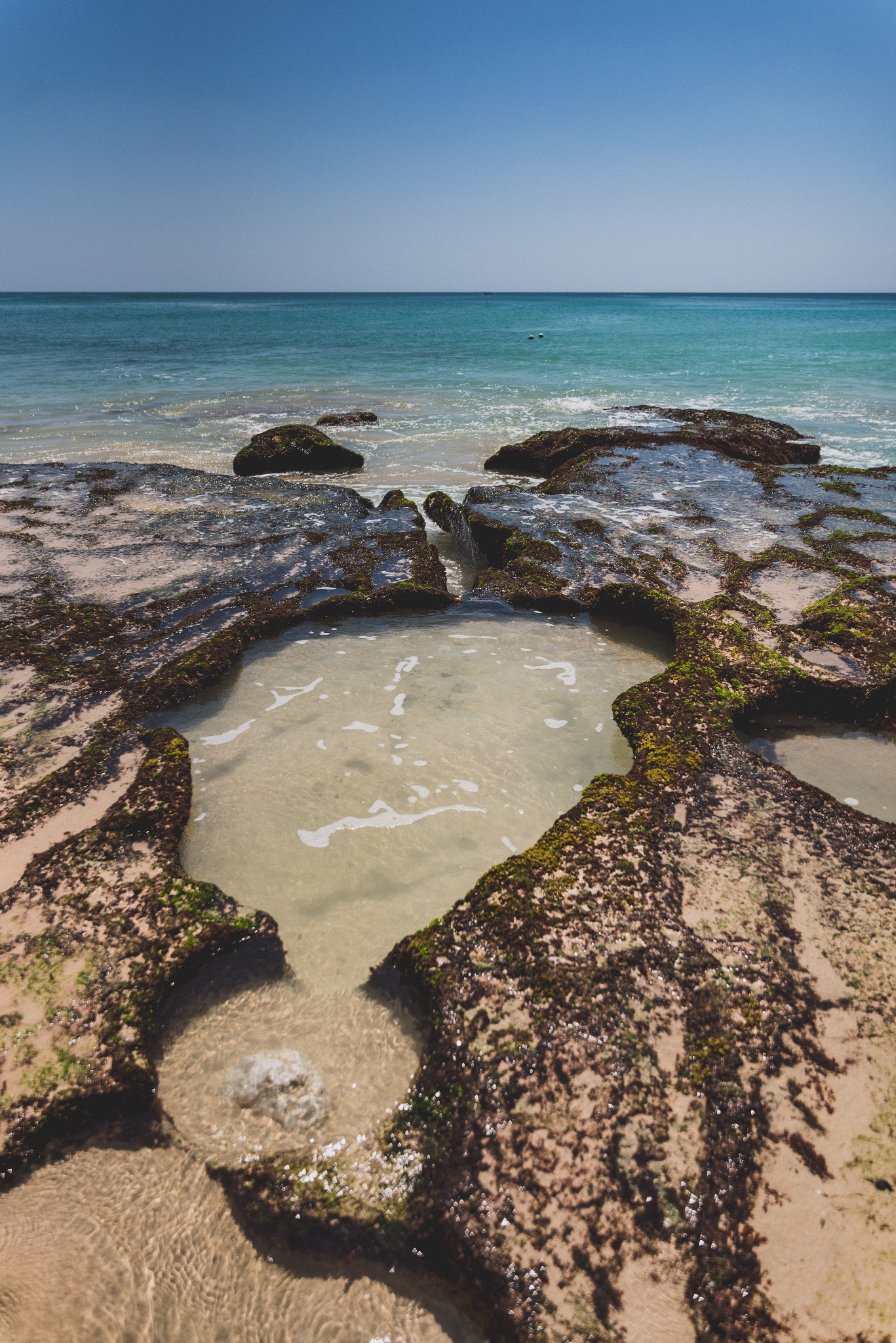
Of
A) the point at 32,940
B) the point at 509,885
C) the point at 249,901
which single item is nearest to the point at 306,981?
the point at 249,901

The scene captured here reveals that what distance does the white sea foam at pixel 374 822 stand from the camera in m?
3.46

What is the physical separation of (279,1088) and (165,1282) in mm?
552

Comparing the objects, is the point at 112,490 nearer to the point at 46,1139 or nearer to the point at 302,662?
the point at 302,662

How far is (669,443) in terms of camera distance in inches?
419

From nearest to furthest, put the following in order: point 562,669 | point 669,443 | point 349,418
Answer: point 562,669 < point 669,443 < point 349,418

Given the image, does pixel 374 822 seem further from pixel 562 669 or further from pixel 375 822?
pixel 562 669

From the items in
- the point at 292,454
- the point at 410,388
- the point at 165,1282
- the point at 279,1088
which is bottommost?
the point at 165,1282

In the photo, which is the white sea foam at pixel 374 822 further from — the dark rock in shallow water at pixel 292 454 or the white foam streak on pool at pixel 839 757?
the dark rock in shallow water at pixel 292 454

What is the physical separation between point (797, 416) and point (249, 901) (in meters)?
18.5

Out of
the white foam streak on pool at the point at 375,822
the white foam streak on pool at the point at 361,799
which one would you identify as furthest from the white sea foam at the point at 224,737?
the white foam streak on pool at the point at 375,822

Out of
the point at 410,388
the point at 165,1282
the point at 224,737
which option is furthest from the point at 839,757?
the point at 410,388

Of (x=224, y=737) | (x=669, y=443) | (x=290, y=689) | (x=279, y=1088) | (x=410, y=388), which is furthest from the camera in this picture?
(x=410, y=388)

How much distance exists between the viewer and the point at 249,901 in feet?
10.2

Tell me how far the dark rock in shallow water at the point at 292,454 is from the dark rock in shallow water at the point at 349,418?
4.12 meters
